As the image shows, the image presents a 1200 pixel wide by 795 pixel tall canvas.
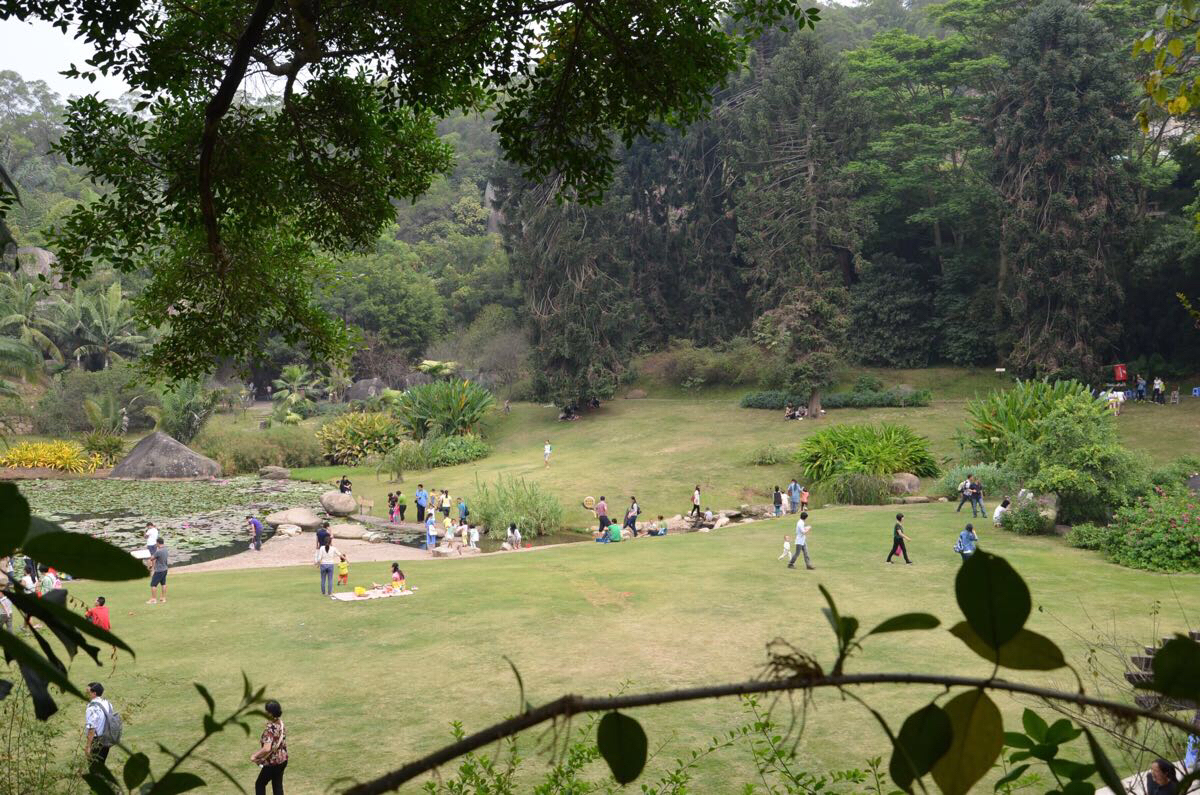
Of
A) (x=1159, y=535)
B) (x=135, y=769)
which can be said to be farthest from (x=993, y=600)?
(x=1159, y=535)

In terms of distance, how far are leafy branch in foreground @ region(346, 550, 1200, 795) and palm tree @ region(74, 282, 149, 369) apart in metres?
41.8

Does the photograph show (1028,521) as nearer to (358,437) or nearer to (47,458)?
(358,437)

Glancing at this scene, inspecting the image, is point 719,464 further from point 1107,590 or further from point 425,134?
point 425,134

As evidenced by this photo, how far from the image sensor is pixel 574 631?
474 inches

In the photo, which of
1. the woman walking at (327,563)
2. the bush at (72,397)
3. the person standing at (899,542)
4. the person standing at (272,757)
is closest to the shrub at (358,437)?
the bush at (72,397)

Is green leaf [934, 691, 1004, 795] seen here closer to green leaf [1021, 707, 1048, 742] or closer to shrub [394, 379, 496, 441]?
green leaf [1021, 707, 1048, 742]

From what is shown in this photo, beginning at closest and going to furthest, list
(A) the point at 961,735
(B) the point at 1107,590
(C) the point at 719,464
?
1. (A) the point at 961,735
2. (B) the point at 1107,590
3. (C) the point at 719,464

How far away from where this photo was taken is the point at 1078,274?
3003 centimetres

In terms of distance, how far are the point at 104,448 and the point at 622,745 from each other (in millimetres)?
36956

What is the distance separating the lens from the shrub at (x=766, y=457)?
1088 inches

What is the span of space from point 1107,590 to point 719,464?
15.0 m

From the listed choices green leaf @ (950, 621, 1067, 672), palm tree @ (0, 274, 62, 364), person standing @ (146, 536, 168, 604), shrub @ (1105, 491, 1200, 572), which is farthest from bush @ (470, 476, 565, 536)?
palm tree @ (0, 274, 62, 364)

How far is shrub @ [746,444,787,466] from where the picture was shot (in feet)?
90.6

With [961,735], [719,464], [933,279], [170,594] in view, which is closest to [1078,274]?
[933,279]
